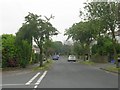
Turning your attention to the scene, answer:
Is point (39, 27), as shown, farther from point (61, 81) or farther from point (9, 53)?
point (61, 81)

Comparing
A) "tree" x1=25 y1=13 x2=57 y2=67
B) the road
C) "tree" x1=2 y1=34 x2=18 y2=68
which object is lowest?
the road

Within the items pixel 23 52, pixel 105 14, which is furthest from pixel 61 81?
pixel 23 52

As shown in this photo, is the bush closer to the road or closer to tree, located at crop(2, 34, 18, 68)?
tree, located at crop(2, 34, 18, 68)

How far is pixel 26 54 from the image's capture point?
46188 millimetres

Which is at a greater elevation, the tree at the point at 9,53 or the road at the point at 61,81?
the tree at the point at 9,53

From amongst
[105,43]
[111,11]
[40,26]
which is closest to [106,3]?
[111,11]

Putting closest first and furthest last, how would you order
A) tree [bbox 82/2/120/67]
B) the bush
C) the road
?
the road → tree [bbox 82/2/120/67] → the bush

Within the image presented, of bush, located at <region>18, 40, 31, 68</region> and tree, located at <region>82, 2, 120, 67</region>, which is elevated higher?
tree, located at <region>82, 2, 120, 67</region>

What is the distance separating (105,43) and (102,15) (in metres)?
32.6

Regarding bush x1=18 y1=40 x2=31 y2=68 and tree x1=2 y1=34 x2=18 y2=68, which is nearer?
tree x1=2 y1=34 x2=18 y2=68

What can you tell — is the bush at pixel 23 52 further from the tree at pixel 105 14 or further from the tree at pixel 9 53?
the tree at pixel 105 14

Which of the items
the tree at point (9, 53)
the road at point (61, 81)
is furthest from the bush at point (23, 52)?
the road at point (61, 81)

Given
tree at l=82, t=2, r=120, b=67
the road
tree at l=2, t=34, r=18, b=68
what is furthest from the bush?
the road

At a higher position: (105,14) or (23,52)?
(105,14)
